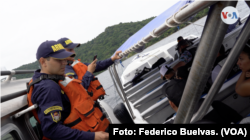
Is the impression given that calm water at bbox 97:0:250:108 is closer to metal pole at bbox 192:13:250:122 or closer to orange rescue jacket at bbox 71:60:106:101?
orange rescue jacket at bbox 71:60:106:101

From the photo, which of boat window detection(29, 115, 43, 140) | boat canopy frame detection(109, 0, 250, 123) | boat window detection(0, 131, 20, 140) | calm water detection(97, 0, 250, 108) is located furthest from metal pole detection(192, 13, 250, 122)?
calm water detection(97, 0, 250, 108)

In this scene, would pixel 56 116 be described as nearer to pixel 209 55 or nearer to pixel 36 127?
pixel 36 127

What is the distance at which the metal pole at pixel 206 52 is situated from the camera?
0.51m

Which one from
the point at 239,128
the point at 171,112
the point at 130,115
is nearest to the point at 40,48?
the point at 239,128

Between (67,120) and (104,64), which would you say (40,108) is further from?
(104,64)

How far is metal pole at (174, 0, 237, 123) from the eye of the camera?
0.51 m

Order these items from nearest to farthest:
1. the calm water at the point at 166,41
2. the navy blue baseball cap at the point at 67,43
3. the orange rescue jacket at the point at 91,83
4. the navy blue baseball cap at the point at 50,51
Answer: the navy blue baseball cap at the point at 50,51 → the navy blue baseball cap at the point at 67,43 → the orange rescue jacket at the point at 91,83 → the calm water at the point at 166,41

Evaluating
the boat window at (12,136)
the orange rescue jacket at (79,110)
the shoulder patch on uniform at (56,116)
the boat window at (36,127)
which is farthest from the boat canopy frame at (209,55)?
the boat window at (36,127)

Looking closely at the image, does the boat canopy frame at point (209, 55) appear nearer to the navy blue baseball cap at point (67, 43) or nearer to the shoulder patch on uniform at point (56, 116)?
the shoulder patch on uniform at point (56, 116)

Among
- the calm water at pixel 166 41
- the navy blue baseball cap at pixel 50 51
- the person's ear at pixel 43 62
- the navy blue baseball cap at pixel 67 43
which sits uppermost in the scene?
the navy blue baseball cap at pixel 67 43

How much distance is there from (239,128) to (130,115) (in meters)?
2.66

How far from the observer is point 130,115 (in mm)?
3221

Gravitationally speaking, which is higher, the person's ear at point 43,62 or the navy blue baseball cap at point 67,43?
the navy blue baseball cap at point 67,43

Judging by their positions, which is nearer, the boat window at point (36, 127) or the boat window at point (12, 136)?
the boat window at point (12, 136)
